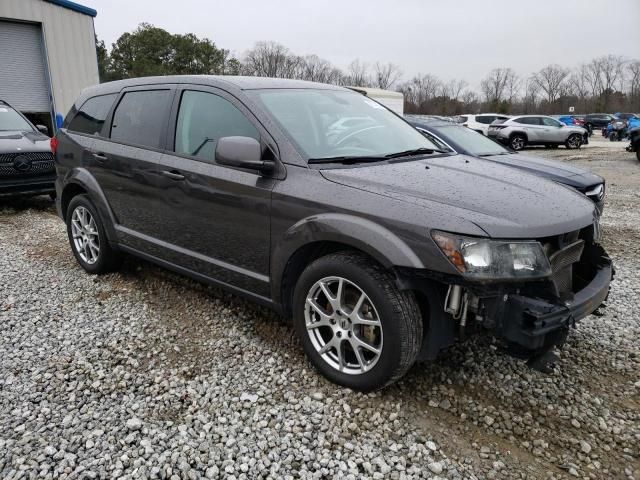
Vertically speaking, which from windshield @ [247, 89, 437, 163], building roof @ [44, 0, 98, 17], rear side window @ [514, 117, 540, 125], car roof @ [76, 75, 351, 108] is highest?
building roof @ [44, 0, 98, 17]

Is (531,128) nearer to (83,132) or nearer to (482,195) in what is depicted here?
(83,132)

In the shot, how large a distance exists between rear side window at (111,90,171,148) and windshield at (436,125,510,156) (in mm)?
4285

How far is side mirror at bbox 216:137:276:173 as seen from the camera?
2.85m

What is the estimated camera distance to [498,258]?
229 cm

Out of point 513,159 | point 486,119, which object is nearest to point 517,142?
point 486,119

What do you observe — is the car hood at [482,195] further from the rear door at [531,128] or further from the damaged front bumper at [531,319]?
the rear door at [531,128]

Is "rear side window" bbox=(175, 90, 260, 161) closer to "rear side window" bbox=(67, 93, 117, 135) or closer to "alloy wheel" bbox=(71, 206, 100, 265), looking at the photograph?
"rear side window" bbox=(67, 93, 117, 135)

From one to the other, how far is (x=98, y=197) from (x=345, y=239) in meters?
2.68

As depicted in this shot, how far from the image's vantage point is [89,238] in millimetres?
4594

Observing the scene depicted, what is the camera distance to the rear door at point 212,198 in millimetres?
3053

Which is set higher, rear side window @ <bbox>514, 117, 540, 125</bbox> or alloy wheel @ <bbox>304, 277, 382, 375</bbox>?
rear side window @ <bbox>514, 117, 540, 125</bbox>

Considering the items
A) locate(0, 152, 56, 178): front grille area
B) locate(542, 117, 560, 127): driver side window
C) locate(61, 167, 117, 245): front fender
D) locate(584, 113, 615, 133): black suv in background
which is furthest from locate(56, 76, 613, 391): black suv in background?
locate(584, 113, 615, 133): black suv in background

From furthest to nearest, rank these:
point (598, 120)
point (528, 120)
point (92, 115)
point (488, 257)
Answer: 1. point (598, 120)
2. point (528, 120)
3. point (92, 115)
4. point (488, 257)

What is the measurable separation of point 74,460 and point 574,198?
9.80 ft
